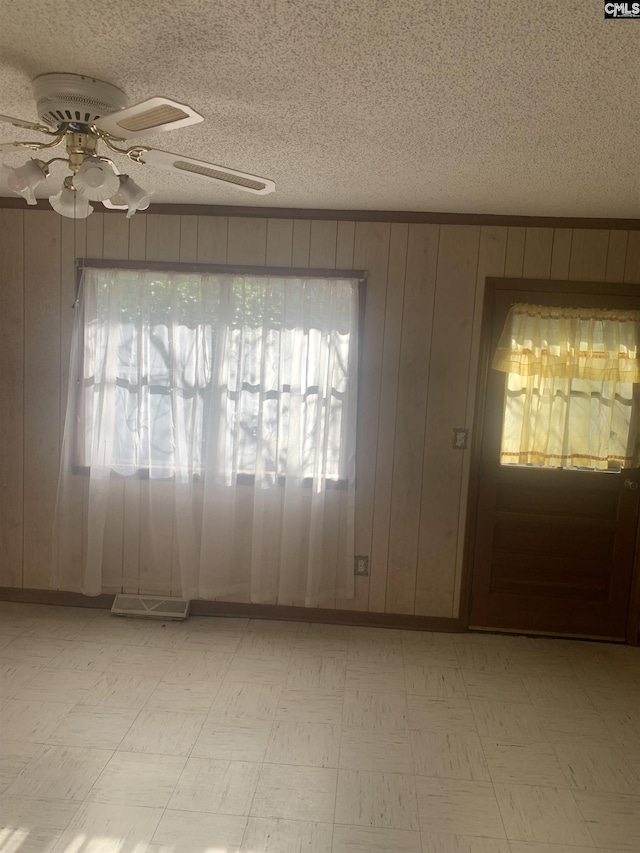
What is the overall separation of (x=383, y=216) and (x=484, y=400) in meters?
1.20

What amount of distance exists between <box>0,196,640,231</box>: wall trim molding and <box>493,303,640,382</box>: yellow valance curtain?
0.47 m

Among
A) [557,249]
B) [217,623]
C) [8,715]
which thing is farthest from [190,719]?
[557,249]

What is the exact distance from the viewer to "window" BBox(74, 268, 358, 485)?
3756mm

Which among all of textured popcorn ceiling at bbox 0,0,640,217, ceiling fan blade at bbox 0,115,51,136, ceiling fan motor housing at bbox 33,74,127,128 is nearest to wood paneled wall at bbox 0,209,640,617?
textured popcorn ceiling at bbox 0,0,640,217

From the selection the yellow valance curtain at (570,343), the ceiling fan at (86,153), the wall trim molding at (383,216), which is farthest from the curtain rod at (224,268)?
the ceiling fan at (86,153)

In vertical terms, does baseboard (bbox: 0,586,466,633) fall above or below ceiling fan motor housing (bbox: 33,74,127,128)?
below

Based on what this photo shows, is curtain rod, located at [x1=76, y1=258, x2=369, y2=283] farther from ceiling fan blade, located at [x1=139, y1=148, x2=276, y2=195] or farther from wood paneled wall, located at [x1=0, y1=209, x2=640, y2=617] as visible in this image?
ceiling fan blade, located at [x1=139, y1=148, x2=276, y2=195]

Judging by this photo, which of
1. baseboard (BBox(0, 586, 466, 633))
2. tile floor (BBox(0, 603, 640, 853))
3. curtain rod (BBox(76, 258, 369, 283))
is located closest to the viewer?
tile floor (BBox(0, 603, 640, 853))

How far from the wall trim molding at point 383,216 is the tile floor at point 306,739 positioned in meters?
2.39

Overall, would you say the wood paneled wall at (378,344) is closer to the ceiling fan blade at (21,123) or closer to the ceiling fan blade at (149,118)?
the ceiling fan blade at (21,123)

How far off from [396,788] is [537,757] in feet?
2.17

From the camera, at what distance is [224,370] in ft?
12.5

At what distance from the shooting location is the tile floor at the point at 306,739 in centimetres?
225

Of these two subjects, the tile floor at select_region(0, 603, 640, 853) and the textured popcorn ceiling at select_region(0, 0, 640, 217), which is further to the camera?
the tile floor at select_region(0, 603, 640, 853)
